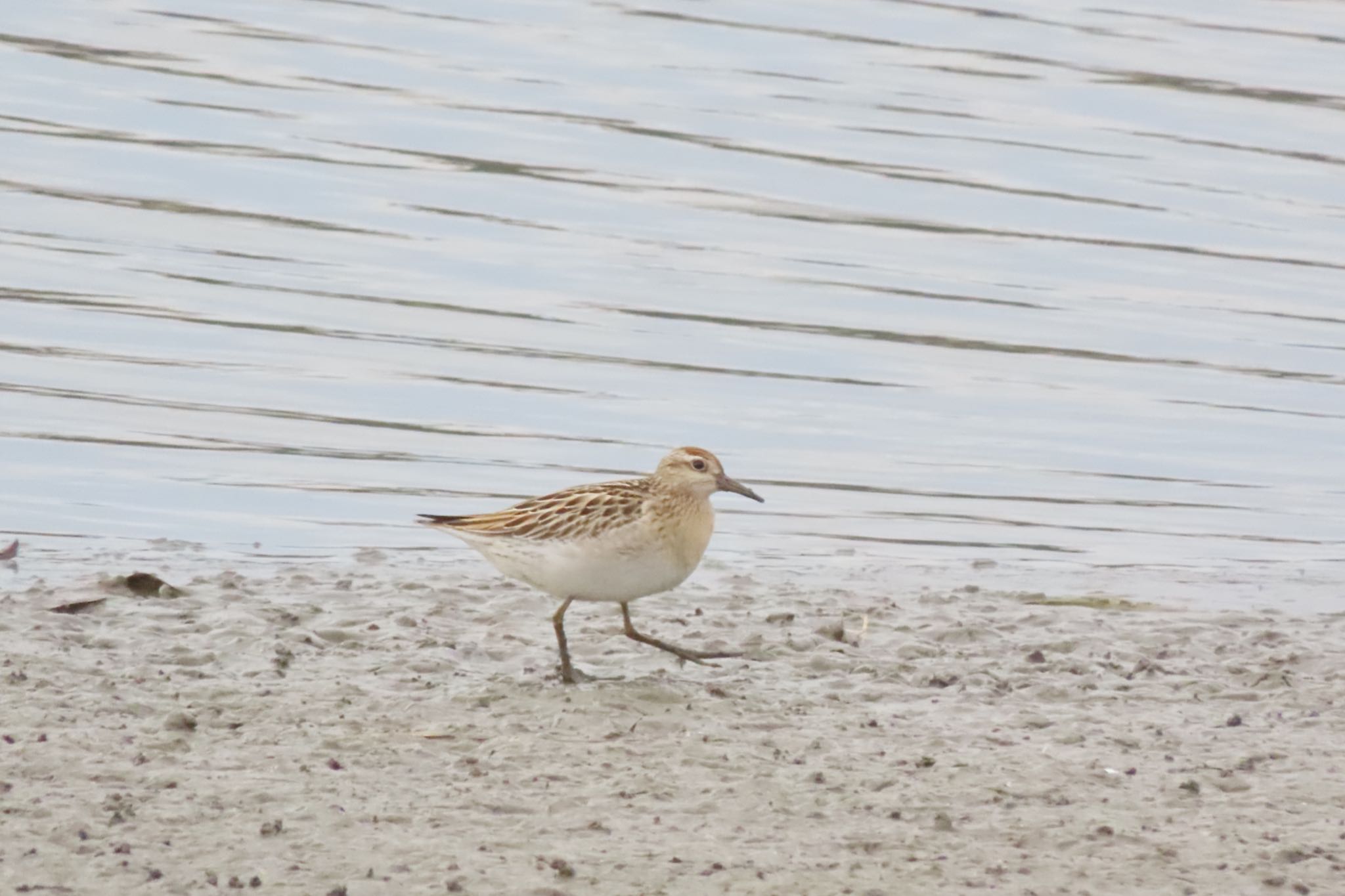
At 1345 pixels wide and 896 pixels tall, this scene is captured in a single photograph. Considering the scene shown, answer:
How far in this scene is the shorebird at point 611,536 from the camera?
8641 mm

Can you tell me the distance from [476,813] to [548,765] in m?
0.54

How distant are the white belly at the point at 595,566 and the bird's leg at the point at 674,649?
24 cm

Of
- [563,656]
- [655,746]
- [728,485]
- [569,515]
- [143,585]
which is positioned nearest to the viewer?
[655,746]

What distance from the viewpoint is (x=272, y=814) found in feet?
22.1

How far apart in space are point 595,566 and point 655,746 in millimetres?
1162

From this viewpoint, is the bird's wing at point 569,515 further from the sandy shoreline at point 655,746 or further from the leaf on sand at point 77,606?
the leaf on sand at point 77,606

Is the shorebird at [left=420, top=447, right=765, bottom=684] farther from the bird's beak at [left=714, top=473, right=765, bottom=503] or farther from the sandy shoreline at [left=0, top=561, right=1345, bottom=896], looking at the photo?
the sandy shoreline at [left=0, top=561, right=1345, bottom=896]

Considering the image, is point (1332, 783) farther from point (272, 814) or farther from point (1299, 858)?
point (272, 814)

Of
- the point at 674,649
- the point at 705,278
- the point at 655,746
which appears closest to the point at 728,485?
the point at 674,649

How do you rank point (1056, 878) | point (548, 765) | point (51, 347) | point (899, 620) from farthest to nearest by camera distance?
point (51, 347)
point (899, 620)
point (548, 765)
point (1056, 878)

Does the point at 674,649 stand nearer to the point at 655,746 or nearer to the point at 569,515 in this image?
the point at 569,515

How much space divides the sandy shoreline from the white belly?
0.35 meters

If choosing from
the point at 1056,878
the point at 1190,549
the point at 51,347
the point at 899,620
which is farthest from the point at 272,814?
the point at 51,347

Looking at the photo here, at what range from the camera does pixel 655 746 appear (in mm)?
7637
